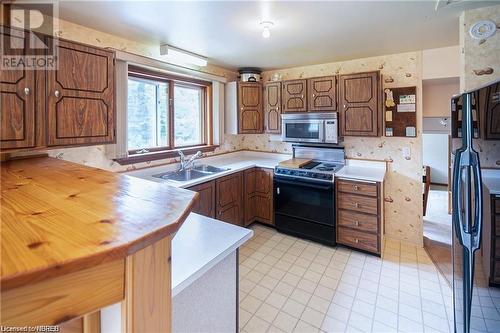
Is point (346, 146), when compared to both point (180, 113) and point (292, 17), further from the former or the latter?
point (180, 113)

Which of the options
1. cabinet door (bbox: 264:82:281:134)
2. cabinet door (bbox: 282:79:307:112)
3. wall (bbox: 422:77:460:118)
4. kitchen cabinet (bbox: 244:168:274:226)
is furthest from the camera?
wall (bbox: 422:77:460:118)

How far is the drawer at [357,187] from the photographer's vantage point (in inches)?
108

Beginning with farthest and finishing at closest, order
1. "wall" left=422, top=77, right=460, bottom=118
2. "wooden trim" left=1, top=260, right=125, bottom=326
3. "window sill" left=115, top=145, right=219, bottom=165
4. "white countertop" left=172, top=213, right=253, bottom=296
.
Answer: "wall" left=422, top=77, right=460, bottom=118 → "window sill" left=115, top=145, right=219, bottom=165 → "white countertop" left=172, top=213, right=253, bottom=296 → "wooden trim" left=1, top=260, right=125, bottom=326

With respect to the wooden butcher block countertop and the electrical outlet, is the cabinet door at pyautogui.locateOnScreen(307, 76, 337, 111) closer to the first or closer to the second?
the electrical outlet

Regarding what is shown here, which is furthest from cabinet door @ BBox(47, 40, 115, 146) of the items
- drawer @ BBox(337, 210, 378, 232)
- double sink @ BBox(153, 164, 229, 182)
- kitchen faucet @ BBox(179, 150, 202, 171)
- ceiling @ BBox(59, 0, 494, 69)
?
drawer @ BBox(337, 210, 378, 232)

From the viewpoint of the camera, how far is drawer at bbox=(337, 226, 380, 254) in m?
2.81

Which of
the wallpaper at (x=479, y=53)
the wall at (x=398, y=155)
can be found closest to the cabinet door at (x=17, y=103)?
the wallpaper at (x=479, y=53)

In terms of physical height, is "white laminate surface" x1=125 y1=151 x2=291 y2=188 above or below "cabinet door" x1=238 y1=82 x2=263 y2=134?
below

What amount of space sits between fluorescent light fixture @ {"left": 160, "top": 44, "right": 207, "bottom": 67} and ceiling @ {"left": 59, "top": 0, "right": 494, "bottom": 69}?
67mm

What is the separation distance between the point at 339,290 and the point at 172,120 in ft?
8.46

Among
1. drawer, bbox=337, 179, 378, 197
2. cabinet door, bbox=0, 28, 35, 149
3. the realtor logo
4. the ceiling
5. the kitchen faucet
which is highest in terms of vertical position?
the ceiling

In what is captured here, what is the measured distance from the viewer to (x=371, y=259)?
279 centimetres

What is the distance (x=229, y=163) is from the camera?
12.3 ft

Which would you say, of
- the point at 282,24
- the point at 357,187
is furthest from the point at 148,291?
the point at 357,187
